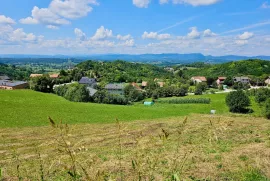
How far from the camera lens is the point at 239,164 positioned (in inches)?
395

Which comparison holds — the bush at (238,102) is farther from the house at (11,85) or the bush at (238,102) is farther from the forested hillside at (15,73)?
the forested hillside at (15,73)

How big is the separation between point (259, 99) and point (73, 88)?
47080 mm

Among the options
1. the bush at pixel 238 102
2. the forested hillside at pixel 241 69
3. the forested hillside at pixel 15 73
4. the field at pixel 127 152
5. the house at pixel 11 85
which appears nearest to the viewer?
the field at pixel 127 152

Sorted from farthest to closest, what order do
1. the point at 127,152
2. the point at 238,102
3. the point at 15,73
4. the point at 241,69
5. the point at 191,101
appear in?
the point at 15,73
the point at 241,69
the point at 191,101
the point at 238,102
the point at 127,152

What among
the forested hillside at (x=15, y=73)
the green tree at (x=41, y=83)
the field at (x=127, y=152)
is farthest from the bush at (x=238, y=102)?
the forested hillside at (x=15, y=73)

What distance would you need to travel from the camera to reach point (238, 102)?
48531 mm

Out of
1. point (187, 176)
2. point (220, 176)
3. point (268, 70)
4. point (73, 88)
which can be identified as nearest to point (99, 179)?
point (187, 176)

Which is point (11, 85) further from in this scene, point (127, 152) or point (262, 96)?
point (127, 152)

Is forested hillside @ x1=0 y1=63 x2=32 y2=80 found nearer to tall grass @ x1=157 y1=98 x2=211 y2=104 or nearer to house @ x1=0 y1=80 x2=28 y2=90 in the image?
house @ x1=0 y1=80 x2=28 y2=90

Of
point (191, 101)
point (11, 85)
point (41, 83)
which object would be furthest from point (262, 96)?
point (11, 85)

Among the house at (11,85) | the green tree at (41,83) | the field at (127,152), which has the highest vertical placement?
the field at (127,152)

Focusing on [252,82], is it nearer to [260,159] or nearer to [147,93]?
[147,93]

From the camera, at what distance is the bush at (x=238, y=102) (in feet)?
159

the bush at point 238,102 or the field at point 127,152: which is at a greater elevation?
the field at point 127,152
